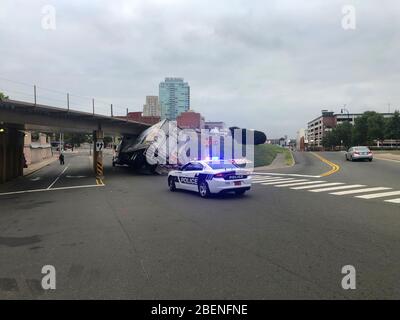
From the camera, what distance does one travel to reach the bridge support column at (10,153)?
29.8 meters

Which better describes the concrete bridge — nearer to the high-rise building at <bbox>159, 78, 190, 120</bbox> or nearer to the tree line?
the high-rise building at <bbox>159, 78, 190, 120</bbox>

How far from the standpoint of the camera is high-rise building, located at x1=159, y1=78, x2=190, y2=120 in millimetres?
87412

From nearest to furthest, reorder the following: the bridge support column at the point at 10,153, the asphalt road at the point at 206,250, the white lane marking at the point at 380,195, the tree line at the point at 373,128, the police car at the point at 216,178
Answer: the asphalt road at the point at 206,250 → the white lane marking at the point at 380,195 → the police car at the point at 216,178 → the bridge support column at the point at 10,153 → the tree line at the point at 373,128

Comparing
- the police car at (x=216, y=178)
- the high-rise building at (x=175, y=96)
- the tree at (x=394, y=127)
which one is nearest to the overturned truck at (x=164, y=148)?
the police car at (x=216, y=178)

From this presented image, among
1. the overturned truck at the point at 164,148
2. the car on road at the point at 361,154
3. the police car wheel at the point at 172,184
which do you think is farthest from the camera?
the car on road at the point at 361,154

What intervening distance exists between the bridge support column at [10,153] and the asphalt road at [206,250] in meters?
18.9

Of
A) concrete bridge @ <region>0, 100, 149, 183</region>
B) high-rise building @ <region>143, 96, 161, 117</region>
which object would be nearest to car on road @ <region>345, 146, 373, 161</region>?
concrete bridge @ <region>0, 100, 149, 183</region>

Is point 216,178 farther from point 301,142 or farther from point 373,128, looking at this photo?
point 301,142

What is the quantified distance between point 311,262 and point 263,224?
11.3ft

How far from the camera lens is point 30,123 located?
2945 cm

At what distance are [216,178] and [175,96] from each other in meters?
78.4

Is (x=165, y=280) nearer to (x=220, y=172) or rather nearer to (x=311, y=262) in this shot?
(x=311, y=262)

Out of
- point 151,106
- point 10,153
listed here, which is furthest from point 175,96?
point 10,153

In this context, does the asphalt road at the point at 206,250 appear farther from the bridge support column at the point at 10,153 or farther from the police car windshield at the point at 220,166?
the bridge support column at the point at 10,153
